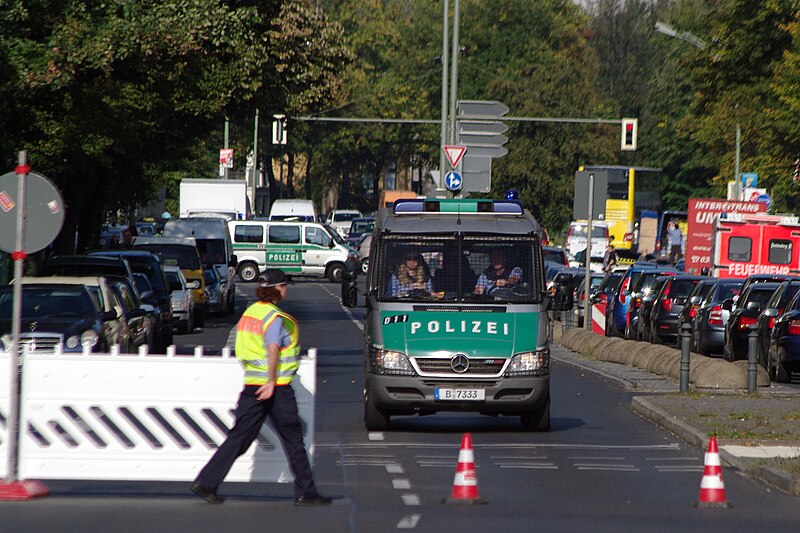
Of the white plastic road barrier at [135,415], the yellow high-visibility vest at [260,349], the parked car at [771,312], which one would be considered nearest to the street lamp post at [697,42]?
the parked car at [771,312]

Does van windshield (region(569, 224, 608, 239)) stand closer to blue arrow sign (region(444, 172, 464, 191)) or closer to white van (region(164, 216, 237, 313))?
white van (region(164, 216, 237, 313))

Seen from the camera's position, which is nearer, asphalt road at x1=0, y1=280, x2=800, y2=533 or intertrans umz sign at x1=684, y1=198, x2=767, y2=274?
asphalt road at x1=0, y1=280, x2=800, y2=533

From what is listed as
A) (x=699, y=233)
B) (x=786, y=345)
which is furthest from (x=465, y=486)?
(x=699, y=233)

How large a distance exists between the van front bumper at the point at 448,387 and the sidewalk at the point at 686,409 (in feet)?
5.43

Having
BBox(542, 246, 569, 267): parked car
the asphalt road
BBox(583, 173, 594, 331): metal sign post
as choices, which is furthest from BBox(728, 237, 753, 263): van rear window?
the asphalt road

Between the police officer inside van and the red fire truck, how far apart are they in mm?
25634

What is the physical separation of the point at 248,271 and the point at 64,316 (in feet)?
136

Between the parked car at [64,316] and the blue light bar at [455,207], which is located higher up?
the blue light bar at [455,207]

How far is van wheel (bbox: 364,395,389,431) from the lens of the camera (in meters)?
16.9

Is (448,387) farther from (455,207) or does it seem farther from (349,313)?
(349,313)

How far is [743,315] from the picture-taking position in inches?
1106

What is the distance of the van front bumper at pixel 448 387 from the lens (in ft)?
54.2

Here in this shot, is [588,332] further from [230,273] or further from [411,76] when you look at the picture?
[411,76]

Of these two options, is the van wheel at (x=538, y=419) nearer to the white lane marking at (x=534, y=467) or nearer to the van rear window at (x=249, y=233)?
the white lane marking at (x=534, y=467)
